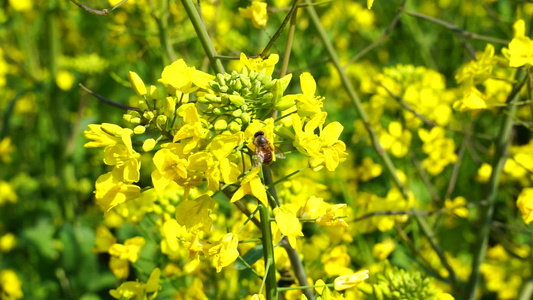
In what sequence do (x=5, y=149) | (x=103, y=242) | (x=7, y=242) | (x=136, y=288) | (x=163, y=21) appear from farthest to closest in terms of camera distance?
(x=5, y=149) → (x=7, y=242) → (x=163, y=21) → (x=103, y=242) → (x=136, y=288)

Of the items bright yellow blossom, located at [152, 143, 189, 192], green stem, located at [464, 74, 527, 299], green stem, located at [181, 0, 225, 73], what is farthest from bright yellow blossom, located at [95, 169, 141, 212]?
green stem, located at [464, 74, 527, 299]

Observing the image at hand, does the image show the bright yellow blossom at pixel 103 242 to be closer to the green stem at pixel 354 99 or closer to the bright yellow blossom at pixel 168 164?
the bright yellow blossom at pixel 168 164

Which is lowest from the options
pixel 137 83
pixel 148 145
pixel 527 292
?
pixel 527 292

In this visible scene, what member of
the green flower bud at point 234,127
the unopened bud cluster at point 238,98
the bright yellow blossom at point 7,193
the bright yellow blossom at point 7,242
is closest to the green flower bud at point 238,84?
the unopened bud cluster at point 238,98

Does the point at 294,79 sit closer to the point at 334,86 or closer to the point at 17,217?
the point at 334,86

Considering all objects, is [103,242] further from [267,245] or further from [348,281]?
[348,281]

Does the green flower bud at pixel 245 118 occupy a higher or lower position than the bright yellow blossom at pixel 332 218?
higher

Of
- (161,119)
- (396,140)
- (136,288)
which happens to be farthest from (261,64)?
(396,140)

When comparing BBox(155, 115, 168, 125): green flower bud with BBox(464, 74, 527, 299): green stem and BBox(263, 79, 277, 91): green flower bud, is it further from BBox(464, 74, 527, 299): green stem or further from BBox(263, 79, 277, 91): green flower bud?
BBox(464, 74, 527, 299): green stem

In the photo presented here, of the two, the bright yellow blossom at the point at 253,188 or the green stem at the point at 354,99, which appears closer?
the bright yellow blossom at the point at 253,188
